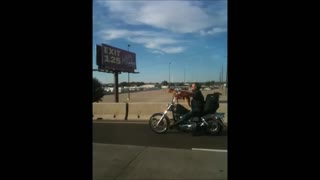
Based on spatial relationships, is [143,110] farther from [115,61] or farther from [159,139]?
[115,61]

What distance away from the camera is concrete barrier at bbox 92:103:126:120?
16275 mm

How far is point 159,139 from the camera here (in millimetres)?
9836

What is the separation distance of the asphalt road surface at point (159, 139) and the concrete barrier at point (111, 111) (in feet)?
13.8

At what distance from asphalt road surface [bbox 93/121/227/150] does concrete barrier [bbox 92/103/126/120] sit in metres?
4.21

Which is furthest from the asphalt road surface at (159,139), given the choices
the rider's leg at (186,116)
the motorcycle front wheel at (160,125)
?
the rider's leg at (186,116)

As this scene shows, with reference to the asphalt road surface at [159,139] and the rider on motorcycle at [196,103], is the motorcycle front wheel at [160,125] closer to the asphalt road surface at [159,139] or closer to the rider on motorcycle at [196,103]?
the asphalt road surface at [159,139]

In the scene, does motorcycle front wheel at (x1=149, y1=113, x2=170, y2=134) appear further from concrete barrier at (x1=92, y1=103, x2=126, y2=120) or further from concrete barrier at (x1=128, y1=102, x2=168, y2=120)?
concrete barrier at (x1=92, y1=103, x2=126, y2=120)

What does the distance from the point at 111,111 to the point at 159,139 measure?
704 centimetres

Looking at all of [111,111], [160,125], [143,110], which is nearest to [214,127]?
[160,125]
